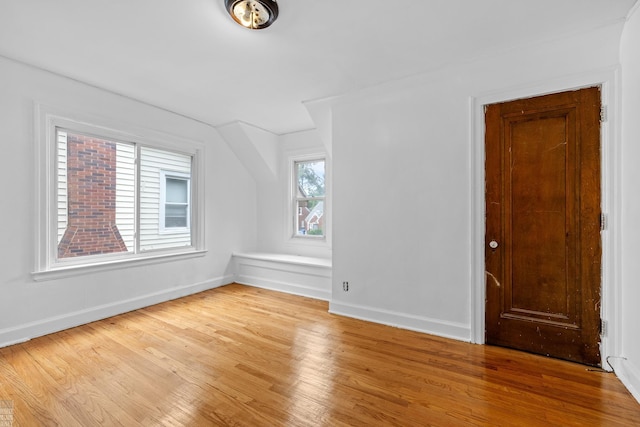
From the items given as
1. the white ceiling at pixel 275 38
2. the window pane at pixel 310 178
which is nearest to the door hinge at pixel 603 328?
the white ceiling at pixel 275 38

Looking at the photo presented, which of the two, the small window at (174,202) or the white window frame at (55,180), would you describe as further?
the small window at (174,202)

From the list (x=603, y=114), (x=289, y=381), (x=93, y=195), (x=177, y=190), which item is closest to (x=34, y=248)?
(x=93, y=195)

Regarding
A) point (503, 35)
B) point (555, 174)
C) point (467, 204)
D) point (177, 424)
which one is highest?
point (503, 35)

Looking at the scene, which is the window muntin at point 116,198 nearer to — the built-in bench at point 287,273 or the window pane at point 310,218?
the built-in bench at point 287,273

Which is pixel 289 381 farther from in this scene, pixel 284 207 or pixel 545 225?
pixel 284 207

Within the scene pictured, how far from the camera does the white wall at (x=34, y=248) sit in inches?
100

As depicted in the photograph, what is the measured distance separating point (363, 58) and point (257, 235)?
140 inches

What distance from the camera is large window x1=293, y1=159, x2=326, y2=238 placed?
464cm

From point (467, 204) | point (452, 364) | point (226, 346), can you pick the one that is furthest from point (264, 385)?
point (467, 204)

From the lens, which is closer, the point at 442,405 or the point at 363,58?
the point at 442,405

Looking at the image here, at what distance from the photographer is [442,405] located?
1.76 m

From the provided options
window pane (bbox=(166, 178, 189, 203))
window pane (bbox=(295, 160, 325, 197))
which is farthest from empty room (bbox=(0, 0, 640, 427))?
window pane (bbox=(295, 160, 325, 197))

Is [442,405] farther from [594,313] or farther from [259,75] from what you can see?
[259,75]

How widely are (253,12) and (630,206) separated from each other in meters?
2.87
